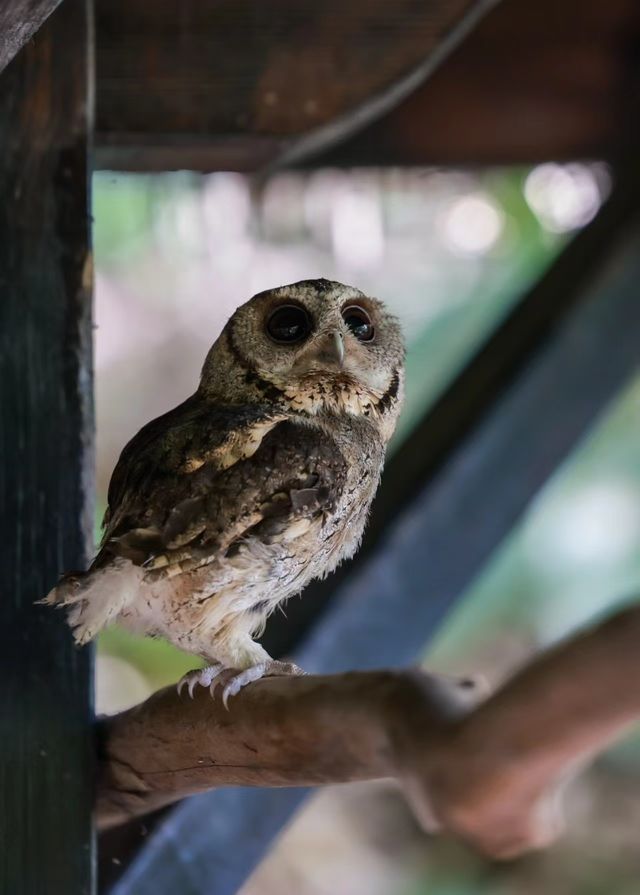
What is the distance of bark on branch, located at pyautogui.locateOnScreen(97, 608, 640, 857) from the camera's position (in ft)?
2.17

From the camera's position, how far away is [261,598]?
4.54ft

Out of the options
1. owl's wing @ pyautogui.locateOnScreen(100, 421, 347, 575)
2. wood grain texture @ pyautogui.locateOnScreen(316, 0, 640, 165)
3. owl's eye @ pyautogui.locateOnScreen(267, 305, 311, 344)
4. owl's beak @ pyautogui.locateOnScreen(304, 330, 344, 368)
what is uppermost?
wood grain texture @ pyautogui.locateOnScreen(316, 0, 640, 165)

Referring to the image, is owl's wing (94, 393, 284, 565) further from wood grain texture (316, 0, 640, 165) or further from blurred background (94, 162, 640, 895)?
blurred background (94, 162, 640, 895)

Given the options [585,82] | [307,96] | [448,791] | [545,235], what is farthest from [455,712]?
[545,235]

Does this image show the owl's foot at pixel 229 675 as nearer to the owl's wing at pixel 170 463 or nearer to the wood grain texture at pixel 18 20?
the owl's wing at pixel 170 463

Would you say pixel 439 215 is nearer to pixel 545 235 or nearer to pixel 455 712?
pixel 545 235

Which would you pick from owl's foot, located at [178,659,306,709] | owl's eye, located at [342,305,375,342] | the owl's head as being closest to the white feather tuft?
owl's foot, located at [178,659,306,709]

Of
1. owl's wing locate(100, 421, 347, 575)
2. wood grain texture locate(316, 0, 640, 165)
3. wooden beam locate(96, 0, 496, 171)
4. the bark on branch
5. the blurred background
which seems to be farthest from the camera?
the blurred background

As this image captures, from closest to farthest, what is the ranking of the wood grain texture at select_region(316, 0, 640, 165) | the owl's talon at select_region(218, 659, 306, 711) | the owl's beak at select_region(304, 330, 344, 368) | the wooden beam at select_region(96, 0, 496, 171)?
the owl's talon at select_region(218, 659, 306, 711), the owl's beak at select_region(304, 330, 344, 368), the wooden beam at select_region(96, 0, 496, 171), the wood grain texture at select_region(316, 0, 640, 165)

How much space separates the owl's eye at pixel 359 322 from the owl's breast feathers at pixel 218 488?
149mm

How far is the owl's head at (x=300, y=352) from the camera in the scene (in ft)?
4.60

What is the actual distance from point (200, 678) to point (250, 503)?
186 millimetres

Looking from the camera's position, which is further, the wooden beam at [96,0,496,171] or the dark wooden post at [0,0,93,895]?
the wooden beam at [96,0,496,171]

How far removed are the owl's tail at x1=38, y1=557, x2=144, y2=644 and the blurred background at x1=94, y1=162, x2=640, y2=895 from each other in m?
1.94
